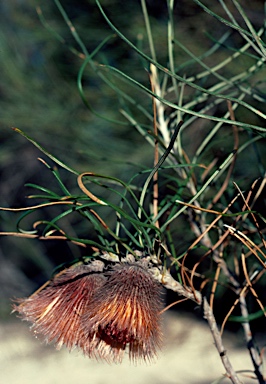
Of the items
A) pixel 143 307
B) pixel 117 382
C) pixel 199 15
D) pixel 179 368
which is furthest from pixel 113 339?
pixel 179 368

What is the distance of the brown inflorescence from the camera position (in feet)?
0.91

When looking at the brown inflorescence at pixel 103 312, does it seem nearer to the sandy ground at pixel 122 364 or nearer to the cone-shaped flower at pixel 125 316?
the cone-shaped flower at pixel 125 316

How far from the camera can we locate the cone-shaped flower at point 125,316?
27 centimetres

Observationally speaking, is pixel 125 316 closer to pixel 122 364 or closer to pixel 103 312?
pixel 103 312

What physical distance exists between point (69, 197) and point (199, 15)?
2.98 ft

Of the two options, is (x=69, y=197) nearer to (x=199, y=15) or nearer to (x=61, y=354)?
(x=199, y=15)

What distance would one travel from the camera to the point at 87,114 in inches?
47.8

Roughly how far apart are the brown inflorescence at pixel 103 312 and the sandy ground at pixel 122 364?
1.13 metres

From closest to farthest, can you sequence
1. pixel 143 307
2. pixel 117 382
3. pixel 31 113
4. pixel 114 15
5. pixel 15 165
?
pixel 143 307, pixel 114 15, pixel 31 113, pixel 117 382, pixel 15 165

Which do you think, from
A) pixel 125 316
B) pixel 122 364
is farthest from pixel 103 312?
pixel 122 364

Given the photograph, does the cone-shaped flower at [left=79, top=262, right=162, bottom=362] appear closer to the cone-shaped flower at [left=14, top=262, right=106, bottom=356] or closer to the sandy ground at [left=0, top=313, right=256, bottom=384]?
the cone-shaped flower at [left=14, top=262, right=106, bottom=356]

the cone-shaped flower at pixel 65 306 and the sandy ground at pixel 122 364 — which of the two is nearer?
the cone-shaped flower at pixel 65 306

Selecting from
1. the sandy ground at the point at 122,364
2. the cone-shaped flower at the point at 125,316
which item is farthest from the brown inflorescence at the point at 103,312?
the sandy ground at the point at 122,364

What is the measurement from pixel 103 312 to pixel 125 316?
0.04 feet
